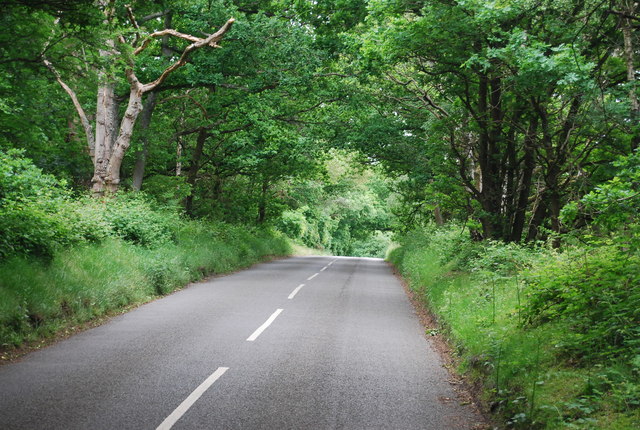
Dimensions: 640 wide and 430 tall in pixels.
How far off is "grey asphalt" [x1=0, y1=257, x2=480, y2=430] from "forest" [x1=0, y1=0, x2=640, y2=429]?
87 centimetres

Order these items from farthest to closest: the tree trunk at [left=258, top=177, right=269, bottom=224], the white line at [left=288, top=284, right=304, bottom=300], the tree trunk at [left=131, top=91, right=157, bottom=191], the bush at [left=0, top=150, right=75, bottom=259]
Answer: the tree trunk at [left=258, top=177, right=269, bottom=224]
the tree trunk at [left=131, top=91, right=157, bottom=191]
the white line at [left=288, top=284, right=304, bottom=300]
the bush at [left=0, top=150, right=75, bottom=259]

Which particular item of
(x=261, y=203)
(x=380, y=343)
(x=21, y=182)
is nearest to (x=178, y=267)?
(x=21, y=182)

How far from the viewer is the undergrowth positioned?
4.25 meters

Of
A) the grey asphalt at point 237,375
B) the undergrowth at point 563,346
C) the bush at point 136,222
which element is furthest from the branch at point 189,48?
the undergrowth at point 563,346

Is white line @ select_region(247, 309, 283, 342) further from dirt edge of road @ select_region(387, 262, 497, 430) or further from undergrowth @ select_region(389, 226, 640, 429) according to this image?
undergrowth @ select_region(389, 226, 640, 429)

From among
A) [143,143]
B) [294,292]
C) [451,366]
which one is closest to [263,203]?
[143,143]

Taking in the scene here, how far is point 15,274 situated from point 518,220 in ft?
39.4

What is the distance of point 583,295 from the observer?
5715 mm

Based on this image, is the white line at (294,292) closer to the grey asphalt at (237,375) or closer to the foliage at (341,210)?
the grey asphalt at (237,375)

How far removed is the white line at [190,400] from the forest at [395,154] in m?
3.33

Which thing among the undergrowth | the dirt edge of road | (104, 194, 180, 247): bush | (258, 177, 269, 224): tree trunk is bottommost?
the dirt edge of road

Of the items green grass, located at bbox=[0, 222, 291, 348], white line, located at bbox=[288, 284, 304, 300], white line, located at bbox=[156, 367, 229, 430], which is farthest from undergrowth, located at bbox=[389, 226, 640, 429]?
green grass, located at bbox=[0, 222, 291, 348]

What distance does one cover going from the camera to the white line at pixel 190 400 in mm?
4734

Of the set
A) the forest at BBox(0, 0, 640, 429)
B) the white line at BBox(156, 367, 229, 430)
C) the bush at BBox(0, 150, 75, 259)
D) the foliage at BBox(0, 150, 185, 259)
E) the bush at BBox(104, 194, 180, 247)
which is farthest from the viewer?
the bush at BBox(104, 194, 180, 247)
